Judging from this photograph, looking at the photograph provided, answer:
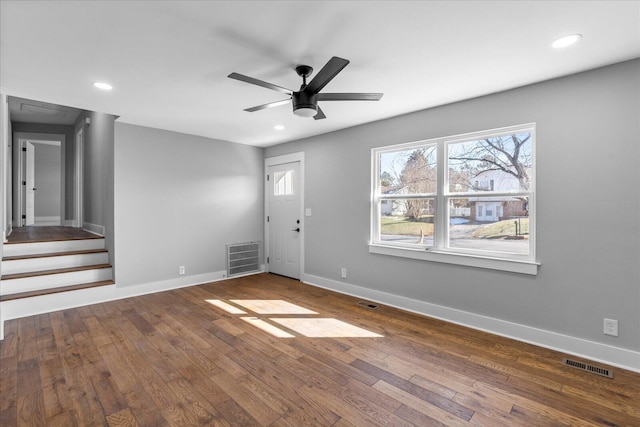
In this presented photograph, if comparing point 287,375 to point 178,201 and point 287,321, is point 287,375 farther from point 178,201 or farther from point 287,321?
point 178,201

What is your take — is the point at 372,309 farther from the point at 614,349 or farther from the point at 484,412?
the point at 614,349

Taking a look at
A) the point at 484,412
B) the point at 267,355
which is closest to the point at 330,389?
the point at 267,355

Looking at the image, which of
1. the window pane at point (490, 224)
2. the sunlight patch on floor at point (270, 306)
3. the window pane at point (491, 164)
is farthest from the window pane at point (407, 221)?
the sunlight patch on floor at point (270, 306)

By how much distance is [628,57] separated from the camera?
2.34m

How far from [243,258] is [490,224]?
4.12m

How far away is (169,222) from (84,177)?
324 centimetres

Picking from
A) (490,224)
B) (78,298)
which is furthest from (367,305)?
(78,298)

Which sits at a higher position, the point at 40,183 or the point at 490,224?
the point at 40,183

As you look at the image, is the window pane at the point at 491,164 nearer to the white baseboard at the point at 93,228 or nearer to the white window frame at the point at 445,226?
the white window frame at the point at 445,226

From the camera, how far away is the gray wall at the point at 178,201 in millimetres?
4242

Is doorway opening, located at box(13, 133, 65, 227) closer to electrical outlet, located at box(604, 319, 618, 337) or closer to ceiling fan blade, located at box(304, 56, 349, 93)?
ceiling fan blade, located at box(304, 56, 349, 93)

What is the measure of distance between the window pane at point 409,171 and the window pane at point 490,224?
0.42 metres

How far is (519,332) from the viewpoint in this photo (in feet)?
9.52

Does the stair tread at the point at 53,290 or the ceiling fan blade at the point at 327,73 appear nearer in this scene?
the ceiling fan blade at the point at 327,73
